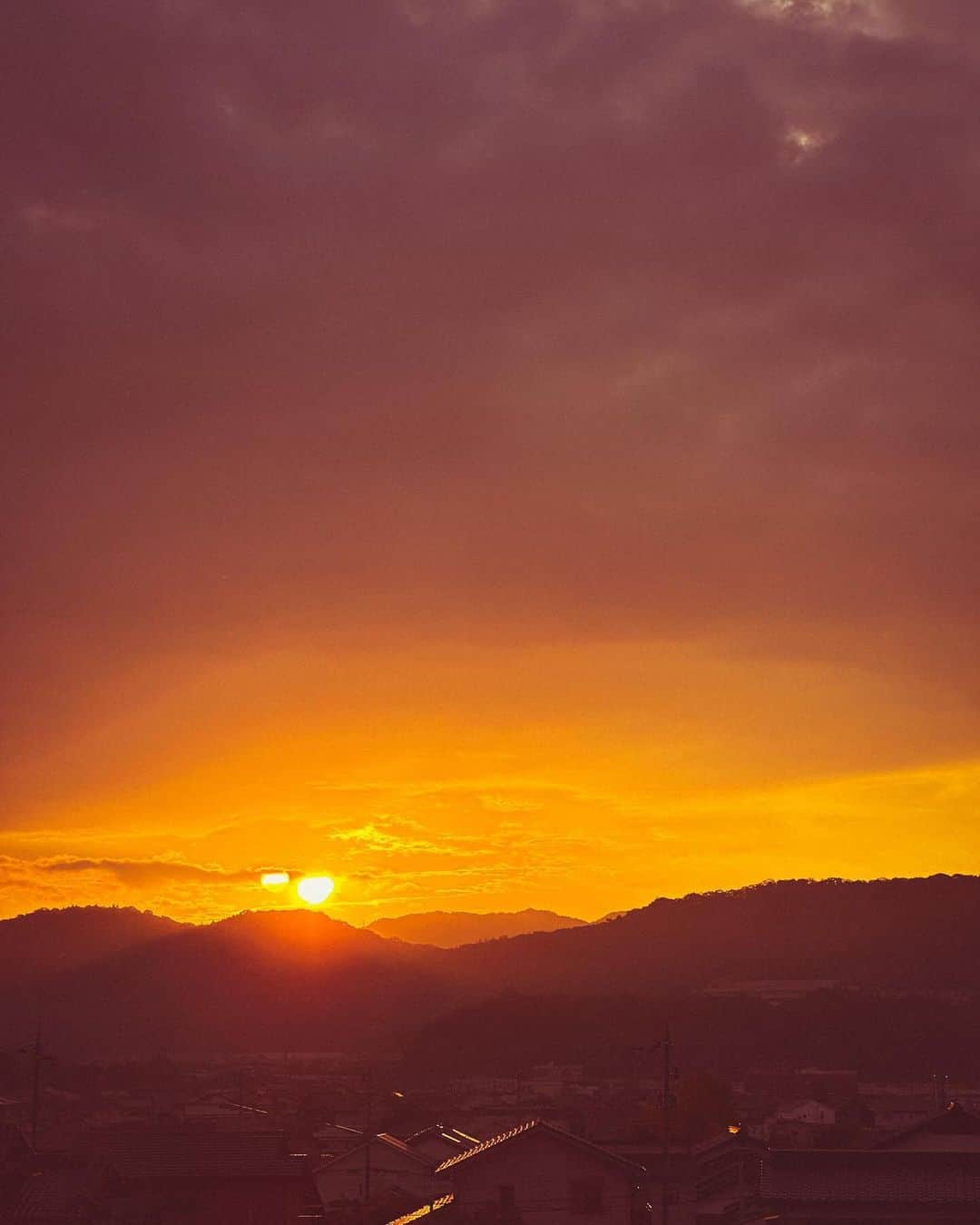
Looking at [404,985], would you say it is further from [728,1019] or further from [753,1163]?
[753,1163]

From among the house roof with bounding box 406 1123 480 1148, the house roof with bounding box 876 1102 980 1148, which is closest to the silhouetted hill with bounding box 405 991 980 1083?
the house roof with bounding box 406 1123 480 1148

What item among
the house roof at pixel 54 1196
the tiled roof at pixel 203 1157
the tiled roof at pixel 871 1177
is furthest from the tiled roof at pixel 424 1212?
the tiled roof at pixel 871 1177

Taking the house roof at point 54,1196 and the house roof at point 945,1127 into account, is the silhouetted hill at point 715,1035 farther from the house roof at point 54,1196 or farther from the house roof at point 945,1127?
the house roof at point 54,1196

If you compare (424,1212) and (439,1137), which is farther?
→ (439,1137)

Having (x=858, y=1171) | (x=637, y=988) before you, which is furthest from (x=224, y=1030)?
(x=858, y=1171)

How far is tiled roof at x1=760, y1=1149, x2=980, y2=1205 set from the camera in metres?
45.0

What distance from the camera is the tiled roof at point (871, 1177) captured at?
45.0 meters

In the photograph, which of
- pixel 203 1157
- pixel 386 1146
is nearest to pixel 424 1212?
pixel 203 1157

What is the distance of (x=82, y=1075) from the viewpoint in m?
128

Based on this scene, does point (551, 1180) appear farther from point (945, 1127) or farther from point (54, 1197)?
point (54, 1197)

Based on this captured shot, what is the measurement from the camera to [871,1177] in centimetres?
4559

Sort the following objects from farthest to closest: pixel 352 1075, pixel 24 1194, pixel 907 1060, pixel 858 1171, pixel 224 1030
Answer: pixel 224 1030 < pixel 352 1075 < pixel 907 1060 < pixel 24 1194 < pixel 858 1171

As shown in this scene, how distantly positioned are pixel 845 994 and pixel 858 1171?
4225 inches

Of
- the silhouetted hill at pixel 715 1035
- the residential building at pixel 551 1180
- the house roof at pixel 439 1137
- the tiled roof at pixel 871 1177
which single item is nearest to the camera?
the tiled roof at pixel 871 1177
